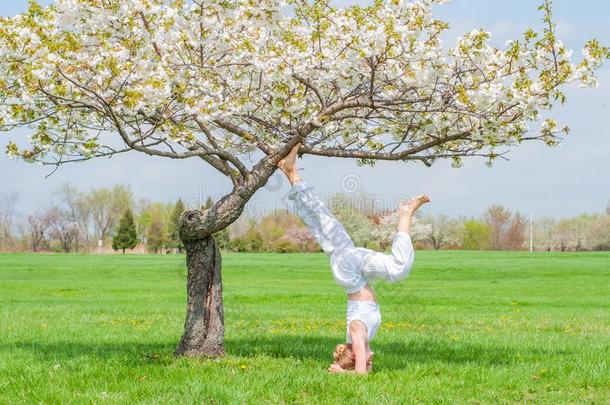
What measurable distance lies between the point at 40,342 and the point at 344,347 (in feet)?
21.2

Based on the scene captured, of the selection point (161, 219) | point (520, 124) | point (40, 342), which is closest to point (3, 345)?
point (40, 342)

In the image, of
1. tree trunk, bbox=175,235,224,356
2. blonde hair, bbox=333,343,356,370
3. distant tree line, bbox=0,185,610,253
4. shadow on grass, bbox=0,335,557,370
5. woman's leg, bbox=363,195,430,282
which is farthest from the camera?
distant tree line, bbox=0,185,610,253

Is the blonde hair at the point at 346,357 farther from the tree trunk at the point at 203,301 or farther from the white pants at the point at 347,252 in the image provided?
the tree trunk at the point at 203,301

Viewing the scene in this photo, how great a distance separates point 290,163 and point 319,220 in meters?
0.98

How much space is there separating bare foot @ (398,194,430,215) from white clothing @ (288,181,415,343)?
289 mm

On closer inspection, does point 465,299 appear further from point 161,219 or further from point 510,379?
point 161,219

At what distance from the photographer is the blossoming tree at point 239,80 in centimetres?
926

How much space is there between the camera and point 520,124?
33.0 feet

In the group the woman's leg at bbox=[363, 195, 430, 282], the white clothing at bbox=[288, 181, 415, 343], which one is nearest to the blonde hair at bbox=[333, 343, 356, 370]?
the white clothing at bbox=[288, 181, 415, 343]

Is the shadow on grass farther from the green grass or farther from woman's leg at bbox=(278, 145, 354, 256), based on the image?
woman's leg at bbox=(278, 145, 354, 256)

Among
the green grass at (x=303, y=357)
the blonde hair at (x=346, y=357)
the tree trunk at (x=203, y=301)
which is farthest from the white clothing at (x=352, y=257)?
the tree trunk at (x=203, y=301)

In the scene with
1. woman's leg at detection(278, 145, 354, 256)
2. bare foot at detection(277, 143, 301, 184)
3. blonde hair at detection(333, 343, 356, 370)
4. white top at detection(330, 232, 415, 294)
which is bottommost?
blonde hair at detection(333, 343, 356, 370)

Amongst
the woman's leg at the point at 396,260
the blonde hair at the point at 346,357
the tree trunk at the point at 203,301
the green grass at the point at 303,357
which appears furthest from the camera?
the tree trunk at the point at 203,301

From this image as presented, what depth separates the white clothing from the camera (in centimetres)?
919
